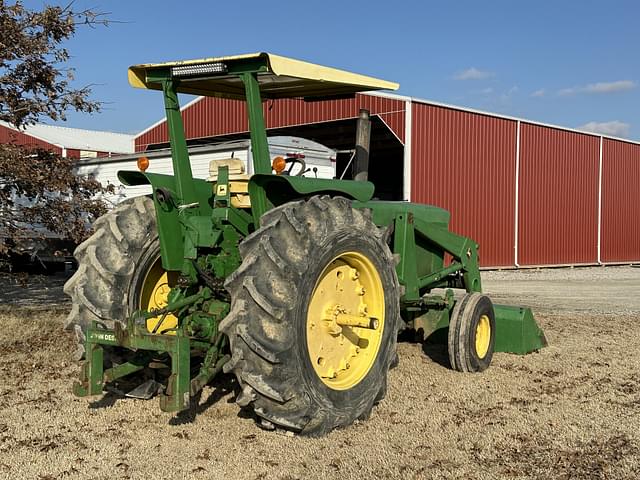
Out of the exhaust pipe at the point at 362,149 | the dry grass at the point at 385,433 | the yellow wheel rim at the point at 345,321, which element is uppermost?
the exhaust pipe at the point at 362,149

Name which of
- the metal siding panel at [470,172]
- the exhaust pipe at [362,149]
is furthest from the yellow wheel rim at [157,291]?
the metal siding panel at [470,172]

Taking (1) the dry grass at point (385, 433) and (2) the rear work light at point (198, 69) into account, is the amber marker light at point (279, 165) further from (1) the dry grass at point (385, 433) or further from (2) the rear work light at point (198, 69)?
(1) the dry grass at point (385, 433)

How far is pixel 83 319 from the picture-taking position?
505cm

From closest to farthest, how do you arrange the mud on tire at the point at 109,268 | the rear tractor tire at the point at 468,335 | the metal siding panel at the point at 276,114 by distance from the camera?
the mud on tire at the point at 109,268 → the rear tractor tire at the point at 468,335 → the metal siding panel at the point at 276,114

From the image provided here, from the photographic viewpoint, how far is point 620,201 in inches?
1027

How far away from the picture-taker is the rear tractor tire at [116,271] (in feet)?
16.5

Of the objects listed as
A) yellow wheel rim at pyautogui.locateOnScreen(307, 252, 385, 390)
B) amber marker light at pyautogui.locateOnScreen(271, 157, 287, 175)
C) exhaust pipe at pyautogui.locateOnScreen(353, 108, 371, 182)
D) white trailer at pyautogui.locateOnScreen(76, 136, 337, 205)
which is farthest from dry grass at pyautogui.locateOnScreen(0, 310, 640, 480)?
white trailer at pyautogui.locateOnScreen(76, 136, 337, 205)

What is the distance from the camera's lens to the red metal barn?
62.5 ft

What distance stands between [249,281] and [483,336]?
3448 mm

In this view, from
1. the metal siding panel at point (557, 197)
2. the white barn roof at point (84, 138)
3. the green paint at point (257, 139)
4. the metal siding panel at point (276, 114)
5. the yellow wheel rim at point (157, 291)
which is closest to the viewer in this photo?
the green paint at point (257, 139)

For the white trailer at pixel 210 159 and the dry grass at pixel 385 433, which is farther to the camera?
the white trailer at pixel 210 159

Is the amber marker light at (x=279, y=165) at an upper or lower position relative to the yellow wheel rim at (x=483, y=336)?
upper

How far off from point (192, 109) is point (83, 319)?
18.5m

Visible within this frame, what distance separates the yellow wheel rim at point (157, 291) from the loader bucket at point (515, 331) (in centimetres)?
354
